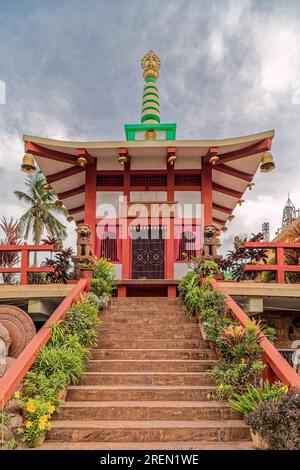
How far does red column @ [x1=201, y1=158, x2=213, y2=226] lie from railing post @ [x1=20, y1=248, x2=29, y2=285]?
540cm

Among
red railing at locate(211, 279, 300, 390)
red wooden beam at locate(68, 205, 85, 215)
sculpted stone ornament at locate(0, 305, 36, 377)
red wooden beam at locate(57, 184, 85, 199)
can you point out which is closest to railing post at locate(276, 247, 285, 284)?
red railing at locate(211, 279, 300, 390)

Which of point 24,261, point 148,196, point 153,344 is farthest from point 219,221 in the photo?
point 153,344

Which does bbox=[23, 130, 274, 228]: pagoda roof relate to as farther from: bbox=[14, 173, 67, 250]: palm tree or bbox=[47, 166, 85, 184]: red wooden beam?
bbox=[14, 173, 67, 250]: palm tree

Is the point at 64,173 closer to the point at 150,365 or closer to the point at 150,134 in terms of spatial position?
the point at 150,134

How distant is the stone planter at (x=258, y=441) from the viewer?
4.16 metres

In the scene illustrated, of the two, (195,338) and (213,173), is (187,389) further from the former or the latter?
(213,173)

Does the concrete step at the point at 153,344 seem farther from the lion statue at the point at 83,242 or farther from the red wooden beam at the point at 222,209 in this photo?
the red wooden beam at the point at 222,209

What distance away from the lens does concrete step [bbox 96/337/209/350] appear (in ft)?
22.8

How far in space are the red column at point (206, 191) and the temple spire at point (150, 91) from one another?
13.7ft

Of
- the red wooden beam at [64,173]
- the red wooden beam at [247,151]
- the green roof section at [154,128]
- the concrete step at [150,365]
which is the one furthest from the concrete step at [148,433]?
the green roof section at [154,128]

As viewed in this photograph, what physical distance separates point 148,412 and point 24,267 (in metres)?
5.25

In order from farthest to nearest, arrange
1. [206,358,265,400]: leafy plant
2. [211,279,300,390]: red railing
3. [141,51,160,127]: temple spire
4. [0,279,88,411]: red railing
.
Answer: [141,51,160,127]: temple spire
[206,358,265,400]: leafy plant
[211,279,300,390]: red railing
[0,279,88,411]: red railing

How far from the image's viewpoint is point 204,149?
448 inches

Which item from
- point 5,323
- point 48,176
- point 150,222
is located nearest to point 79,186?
point 48,176
